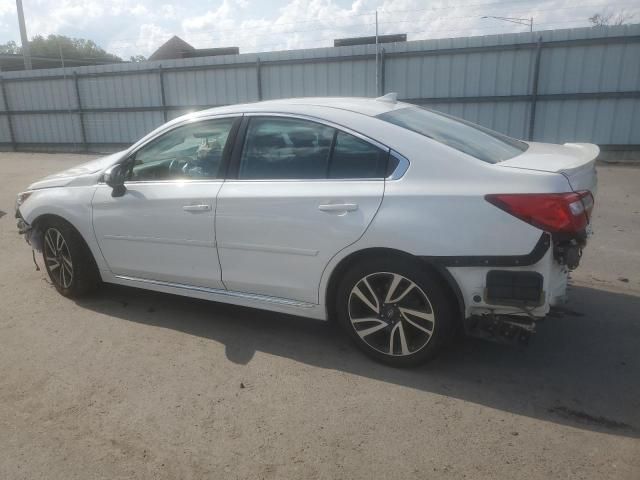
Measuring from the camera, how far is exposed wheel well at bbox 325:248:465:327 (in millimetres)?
3004

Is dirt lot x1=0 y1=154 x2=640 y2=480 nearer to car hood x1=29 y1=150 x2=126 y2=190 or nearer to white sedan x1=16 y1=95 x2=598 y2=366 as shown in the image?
white sedan x1=16 y1=95 x2=598 y2=366

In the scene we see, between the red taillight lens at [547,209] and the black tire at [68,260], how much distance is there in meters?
3.35

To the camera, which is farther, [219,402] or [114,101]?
[114,101]

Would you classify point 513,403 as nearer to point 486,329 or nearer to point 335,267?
point 486,329

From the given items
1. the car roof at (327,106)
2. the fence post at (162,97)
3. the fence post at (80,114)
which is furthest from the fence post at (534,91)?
the fence post at (80,114)

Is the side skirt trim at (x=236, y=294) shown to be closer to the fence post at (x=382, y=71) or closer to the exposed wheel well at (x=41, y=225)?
the exposed wheel well at (x=41, y=225)

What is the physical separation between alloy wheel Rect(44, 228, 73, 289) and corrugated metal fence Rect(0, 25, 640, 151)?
10.2 m

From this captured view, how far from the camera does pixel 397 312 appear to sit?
3.23 m

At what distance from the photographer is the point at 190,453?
266cm

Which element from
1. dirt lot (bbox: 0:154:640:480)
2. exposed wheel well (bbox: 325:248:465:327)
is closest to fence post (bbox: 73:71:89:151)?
dirt lot (bbox: 0:154:640:480)

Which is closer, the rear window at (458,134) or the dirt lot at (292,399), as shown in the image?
the dirt lot at (292,399)

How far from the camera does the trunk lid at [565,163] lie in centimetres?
291

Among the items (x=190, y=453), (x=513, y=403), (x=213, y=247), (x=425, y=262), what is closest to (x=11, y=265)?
(x=213, y=247)

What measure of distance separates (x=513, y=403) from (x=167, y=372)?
212 centimetres
